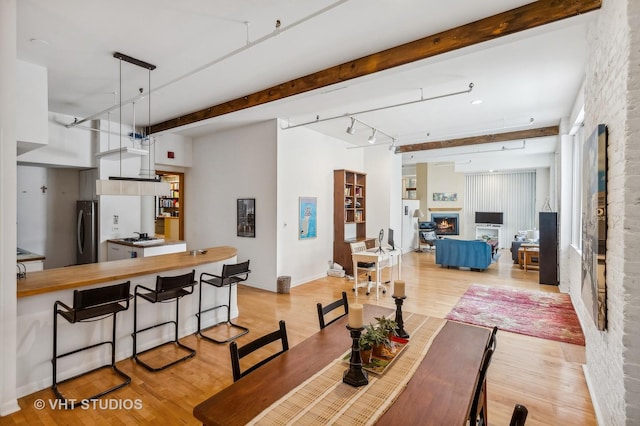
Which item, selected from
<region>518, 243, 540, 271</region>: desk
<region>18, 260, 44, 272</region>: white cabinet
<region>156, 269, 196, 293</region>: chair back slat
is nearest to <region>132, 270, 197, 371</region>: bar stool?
<region>156, 269, 196, 293</region>: chair back slat

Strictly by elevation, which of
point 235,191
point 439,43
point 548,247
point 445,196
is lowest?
point 548,247

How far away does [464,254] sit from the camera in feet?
26.0

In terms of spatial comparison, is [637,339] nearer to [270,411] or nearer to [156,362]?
[270,411]

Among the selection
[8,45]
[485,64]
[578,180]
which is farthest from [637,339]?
[8,45]

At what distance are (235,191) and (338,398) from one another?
18.6ft

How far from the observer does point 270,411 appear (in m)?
1.27

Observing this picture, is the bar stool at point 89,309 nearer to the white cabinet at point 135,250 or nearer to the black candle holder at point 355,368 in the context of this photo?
the black candle holder at point 355,368

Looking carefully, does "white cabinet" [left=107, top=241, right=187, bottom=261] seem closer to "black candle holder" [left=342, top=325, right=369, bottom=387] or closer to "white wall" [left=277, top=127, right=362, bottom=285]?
"white wall" [left=277, top=127, right=362, bottom=285]

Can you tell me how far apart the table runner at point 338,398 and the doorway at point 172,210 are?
7.01 metres

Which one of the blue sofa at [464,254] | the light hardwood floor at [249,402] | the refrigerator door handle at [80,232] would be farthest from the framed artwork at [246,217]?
the blue sofa at [464,254]

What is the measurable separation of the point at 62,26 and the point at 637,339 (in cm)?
507

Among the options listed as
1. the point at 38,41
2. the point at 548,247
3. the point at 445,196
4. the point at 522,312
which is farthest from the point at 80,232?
the point at 445,196

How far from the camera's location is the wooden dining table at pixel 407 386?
4.09ft

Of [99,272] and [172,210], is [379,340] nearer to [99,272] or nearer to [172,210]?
[99,272]
